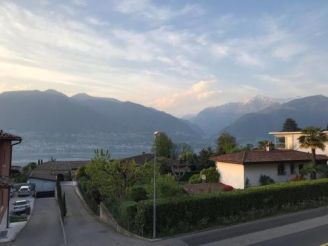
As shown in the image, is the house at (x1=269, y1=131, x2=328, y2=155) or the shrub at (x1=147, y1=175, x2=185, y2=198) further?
the house at (x1=269, y1=131, x2=328, y2=155)

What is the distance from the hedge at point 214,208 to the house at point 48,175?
5954 cm

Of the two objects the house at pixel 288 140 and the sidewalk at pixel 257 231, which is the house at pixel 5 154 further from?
the house at pixel 288 140

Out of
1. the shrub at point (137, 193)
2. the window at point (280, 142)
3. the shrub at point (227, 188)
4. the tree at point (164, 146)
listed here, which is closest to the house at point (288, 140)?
the window at point (280, 142)

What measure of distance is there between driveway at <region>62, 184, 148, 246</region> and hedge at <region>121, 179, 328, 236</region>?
1303 millimetres

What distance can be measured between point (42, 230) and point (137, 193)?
30.4 feet

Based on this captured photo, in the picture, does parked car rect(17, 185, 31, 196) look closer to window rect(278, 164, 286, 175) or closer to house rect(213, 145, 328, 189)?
house rect(213, 145, 328, 189)

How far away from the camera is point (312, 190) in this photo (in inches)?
1448

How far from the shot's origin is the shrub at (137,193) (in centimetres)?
4434

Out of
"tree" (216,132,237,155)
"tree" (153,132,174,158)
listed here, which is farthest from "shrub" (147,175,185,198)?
"tree" (153,132,174,158)

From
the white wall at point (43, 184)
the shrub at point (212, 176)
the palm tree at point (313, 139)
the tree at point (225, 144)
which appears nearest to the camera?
the palm tree at point (313, 139)

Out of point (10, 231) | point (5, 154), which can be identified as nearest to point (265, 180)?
point (10, 231)

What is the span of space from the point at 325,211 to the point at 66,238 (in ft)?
61.3

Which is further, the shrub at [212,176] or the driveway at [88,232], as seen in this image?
Result: the shrub at [212,176]

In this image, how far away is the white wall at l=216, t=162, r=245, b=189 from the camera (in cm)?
5025
